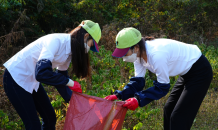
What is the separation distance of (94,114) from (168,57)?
0.92 m

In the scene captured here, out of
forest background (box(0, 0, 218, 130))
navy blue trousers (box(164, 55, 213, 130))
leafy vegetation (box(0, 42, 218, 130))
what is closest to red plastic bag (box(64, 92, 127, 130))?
navy blue trousers (box(164, 55, 213, 130))

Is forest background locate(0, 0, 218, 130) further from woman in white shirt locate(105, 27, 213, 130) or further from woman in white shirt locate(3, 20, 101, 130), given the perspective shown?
woman in white shirt locate(3, 20, 101, 130)

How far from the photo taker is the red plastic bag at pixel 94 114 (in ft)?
6.77

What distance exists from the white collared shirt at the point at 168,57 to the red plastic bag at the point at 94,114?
51cm

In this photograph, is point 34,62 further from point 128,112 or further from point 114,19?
point 114,19

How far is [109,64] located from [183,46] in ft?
9.84

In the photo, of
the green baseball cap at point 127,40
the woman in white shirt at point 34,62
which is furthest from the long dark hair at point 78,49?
the green baseball cap at point 127,40

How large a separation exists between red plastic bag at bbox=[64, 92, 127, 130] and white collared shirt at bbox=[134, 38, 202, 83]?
51 centimetres

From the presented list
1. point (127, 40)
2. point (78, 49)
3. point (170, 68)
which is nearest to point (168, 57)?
point (170, 68)

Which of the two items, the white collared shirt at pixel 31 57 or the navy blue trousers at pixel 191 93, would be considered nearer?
the white collared shirt at pixel 31 57

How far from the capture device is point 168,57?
2.04 meters

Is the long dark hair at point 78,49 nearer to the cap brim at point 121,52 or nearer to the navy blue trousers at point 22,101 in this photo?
the cap brim at point 121,52

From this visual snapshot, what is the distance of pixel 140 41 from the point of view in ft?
6.88

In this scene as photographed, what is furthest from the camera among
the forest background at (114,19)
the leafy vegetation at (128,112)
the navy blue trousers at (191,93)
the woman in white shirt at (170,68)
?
the forest background at (114,19)
